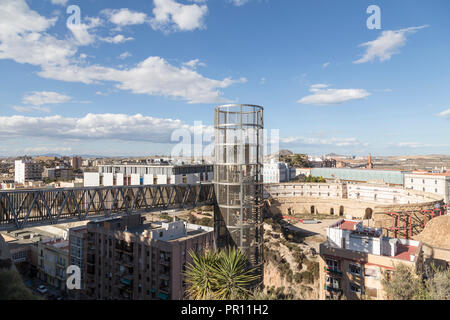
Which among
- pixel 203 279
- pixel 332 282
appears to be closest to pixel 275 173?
pixel 332 282

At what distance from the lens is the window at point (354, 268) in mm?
23578

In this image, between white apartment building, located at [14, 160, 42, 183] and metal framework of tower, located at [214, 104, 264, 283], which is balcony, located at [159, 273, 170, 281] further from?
white apartment building, located at [14, 160, 42, 183]

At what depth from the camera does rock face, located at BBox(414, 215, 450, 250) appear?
42.2 m

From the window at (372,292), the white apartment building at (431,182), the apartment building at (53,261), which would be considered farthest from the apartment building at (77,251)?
the white apartment building at (431,182)

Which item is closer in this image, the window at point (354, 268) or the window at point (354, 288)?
the window at point (354, 288)

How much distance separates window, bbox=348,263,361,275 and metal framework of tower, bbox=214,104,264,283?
805cm

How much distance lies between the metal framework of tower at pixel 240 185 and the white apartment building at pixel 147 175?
5022 centimetres

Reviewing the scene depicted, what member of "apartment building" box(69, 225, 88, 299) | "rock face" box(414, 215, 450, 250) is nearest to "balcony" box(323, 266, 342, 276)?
"rock face" box(414, 215, 450, 250)

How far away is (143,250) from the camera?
1150 inches

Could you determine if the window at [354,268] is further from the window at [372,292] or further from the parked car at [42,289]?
the parked car at [42,289]
